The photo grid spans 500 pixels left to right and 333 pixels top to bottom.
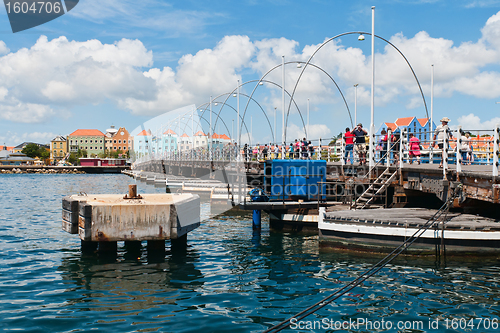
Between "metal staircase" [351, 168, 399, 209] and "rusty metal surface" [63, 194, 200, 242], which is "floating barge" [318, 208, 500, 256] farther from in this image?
"rusty metal surface" [63, 194, 200, 242]

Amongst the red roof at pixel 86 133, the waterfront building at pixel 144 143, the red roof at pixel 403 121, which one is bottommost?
the waterfront building at pixel 144 143

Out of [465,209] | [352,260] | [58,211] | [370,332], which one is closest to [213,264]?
[352,260]

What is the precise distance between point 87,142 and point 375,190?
194 meters

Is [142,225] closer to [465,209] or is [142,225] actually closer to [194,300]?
[194,300]

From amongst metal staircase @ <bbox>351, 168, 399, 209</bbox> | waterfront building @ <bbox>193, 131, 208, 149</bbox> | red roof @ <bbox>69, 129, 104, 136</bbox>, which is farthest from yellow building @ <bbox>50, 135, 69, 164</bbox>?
metal staircase @ <bbox>351, 168, 399, 209</bbox>

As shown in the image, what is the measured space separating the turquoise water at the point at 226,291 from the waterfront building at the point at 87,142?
190 metres

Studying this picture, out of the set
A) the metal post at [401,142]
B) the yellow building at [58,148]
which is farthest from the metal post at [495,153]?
the yellow building at [58,148]

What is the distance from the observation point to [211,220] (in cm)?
2216

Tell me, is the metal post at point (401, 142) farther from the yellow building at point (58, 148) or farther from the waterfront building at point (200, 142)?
the yellow building at point (58, 148)

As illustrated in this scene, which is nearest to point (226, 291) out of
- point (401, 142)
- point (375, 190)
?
point (375, 190)

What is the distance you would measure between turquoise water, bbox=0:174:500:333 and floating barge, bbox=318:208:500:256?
538 mm

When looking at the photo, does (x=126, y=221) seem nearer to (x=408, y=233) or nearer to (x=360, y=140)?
(x=408, y=233)

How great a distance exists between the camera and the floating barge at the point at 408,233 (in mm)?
11977

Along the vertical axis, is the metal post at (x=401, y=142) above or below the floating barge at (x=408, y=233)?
above
